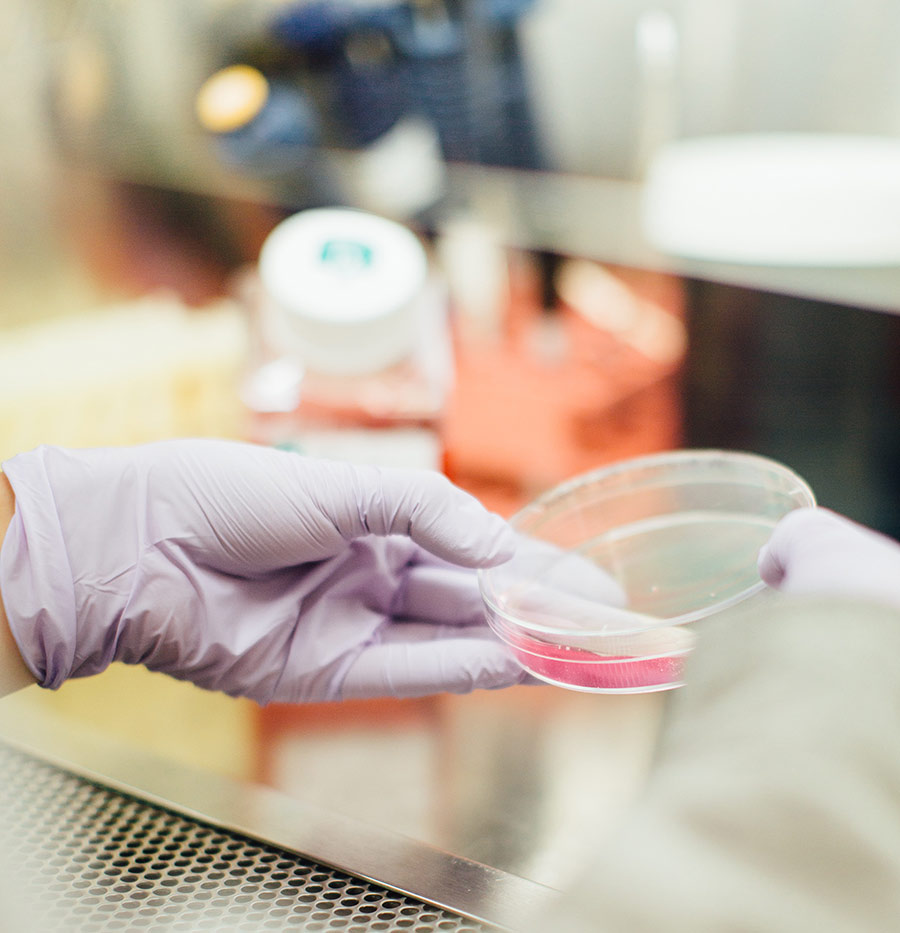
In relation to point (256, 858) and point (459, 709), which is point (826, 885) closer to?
point (256, 858)

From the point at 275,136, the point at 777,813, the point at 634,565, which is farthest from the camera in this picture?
the point at 275,136

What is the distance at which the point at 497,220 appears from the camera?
5.85 feet

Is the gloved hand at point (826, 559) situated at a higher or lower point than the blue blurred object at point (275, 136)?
lower

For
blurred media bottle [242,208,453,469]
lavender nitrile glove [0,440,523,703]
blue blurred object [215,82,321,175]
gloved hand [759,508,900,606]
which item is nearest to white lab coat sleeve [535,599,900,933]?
gloved hand [759,508,900,606]

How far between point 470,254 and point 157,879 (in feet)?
4.30

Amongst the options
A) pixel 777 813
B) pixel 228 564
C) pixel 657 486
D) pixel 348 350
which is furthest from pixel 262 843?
pixel 348 350

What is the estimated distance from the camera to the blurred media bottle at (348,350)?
130 centimetres

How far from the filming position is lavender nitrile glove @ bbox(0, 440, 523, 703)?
0.73 meters

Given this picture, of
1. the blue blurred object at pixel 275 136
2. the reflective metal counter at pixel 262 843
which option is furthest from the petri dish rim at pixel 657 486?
the blue blurred object at pixel 275 136

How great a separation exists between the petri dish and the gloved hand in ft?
0.14

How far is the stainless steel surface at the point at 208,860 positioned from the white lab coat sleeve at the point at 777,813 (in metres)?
0.21

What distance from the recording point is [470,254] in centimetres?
170

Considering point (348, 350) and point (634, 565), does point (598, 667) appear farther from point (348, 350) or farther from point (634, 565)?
point (348, 350)

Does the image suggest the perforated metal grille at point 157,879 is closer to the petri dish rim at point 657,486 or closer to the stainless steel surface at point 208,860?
the stainless steel surface at point 208,860
